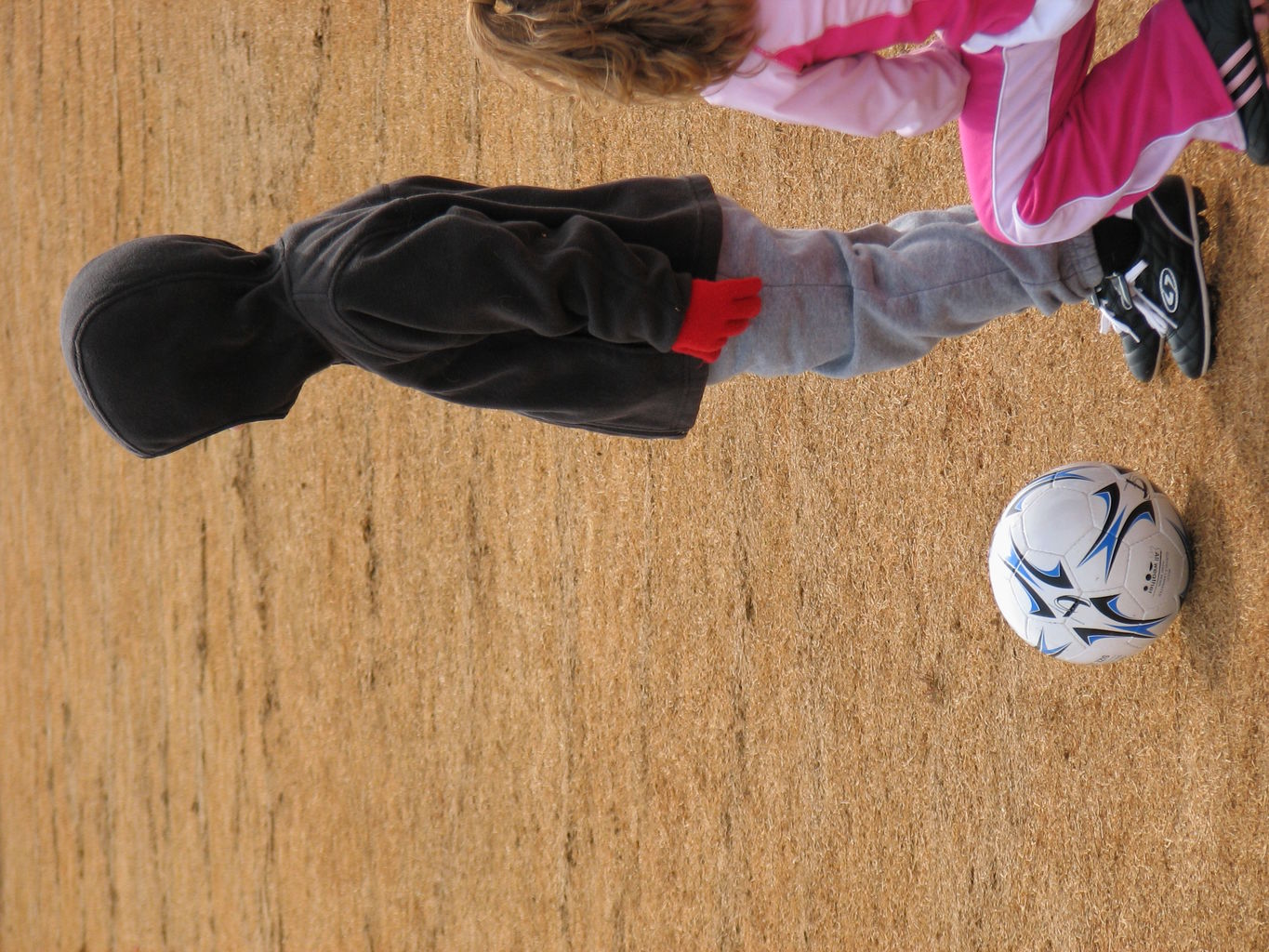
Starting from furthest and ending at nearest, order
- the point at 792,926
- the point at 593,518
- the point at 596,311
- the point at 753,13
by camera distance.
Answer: the point at 593,518 < the point at 792,926 < the point at 596,311 < the point at 753,13

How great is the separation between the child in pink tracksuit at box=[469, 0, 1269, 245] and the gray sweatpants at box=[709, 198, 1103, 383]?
86mm

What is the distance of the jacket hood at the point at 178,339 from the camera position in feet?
4.20

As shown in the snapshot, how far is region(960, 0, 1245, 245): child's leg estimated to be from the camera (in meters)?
1.19

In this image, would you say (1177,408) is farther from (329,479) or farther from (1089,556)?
(329,479)

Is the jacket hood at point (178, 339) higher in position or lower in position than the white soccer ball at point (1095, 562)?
higher

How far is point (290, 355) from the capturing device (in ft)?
4.48

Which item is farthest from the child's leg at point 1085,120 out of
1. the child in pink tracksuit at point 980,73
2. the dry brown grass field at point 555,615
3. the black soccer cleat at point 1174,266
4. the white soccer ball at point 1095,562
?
the white soccer ball at point 1095,562

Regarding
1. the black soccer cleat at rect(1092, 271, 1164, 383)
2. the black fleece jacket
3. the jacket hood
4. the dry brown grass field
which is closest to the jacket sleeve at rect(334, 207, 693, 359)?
the black fleece jacket

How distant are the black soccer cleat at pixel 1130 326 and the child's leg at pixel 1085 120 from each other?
6.0 inches

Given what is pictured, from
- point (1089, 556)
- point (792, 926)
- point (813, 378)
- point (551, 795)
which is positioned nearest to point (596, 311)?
point (1089, 556)

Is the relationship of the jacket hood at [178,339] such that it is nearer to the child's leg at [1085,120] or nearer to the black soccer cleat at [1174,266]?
the child's leg at [1085,120]

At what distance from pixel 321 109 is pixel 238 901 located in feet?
7.91

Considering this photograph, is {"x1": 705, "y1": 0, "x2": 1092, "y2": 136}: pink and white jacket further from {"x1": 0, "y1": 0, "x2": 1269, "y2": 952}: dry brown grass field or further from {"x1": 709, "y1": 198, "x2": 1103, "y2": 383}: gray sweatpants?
{"x1": 0, "y1": 0, "x2": 1269, "y2": 952}: dry brown grass field

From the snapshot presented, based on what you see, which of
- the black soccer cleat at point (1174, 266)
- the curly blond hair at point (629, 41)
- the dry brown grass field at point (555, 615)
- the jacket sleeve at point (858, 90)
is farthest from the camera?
the dry brown grass field at point (555, 615)
